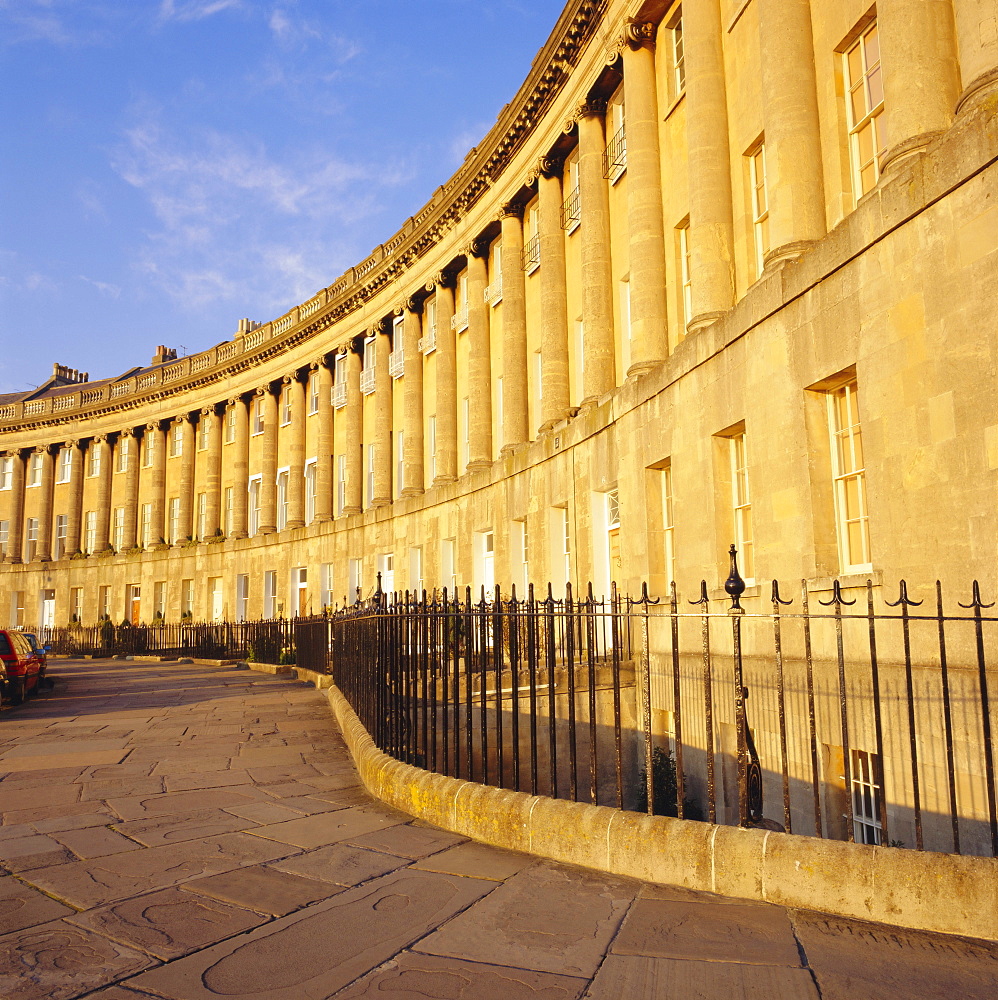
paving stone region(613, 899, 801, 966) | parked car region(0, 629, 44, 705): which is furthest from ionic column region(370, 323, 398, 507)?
paving stone region(613, 899, 801, 966)

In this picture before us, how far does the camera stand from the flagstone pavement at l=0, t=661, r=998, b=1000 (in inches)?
141

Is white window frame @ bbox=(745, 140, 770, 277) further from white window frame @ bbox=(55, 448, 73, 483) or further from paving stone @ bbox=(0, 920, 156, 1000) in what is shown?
white window frame @ bbox=(55, 448, 73, 483)

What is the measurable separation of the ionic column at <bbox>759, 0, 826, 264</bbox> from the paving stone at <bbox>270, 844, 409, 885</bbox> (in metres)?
8.70

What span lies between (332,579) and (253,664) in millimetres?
7481

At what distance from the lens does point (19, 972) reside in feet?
12.4

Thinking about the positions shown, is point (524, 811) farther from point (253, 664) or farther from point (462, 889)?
point (253, 664)

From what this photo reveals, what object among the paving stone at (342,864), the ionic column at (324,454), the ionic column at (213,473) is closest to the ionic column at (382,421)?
the ionic column at (324,454)

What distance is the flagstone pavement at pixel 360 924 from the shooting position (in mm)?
3580

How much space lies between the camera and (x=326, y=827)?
21.0 ft

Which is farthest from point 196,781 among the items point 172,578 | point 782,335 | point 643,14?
point 172,578

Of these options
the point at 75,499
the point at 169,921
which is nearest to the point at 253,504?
the point at 75,499

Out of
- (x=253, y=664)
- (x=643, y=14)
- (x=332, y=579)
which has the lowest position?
(x=253, y=664)

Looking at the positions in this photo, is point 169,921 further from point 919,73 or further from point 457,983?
point 919,73

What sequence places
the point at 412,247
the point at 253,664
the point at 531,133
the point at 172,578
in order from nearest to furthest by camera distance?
the point at 531,133, the point at 253,664, the point at 412,247, the point at 172,578
